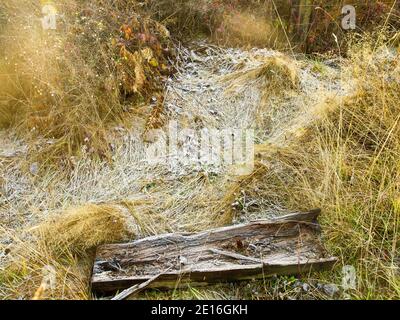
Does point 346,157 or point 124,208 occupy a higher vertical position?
point 346,157

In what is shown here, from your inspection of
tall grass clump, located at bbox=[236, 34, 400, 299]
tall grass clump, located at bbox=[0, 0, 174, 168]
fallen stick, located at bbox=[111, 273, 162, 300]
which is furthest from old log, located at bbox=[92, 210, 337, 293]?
tall grass clump, located at bbox=[0, 0, 174, 168]

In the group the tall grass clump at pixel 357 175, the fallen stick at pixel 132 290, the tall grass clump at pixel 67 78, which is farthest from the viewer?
the tall grass clump at pixel 67 78

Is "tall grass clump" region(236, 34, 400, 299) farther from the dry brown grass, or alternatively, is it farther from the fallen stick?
the fallen stick

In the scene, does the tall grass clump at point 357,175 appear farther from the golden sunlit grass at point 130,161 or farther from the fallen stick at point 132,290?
the fallen stick at point 132,290

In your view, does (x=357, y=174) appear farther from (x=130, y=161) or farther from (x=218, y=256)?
(x=130, y=161)

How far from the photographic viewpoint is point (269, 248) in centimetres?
230

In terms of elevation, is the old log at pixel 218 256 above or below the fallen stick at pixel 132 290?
above

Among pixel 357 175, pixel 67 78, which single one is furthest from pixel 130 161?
pixel 357 175

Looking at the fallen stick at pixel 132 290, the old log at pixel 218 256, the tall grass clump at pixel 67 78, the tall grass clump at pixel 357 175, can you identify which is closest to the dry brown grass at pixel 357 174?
the tall grass clump at pixel 357 175

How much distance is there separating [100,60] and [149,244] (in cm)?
184

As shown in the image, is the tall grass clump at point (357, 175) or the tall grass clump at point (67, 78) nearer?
the tall grass clump at point (357, 175)

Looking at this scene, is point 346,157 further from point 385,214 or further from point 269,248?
point 269,248

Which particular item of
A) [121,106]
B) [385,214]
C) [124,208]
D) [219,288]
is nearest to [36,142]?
[121,106]

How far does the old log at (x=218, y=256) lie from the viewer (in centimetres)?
216
